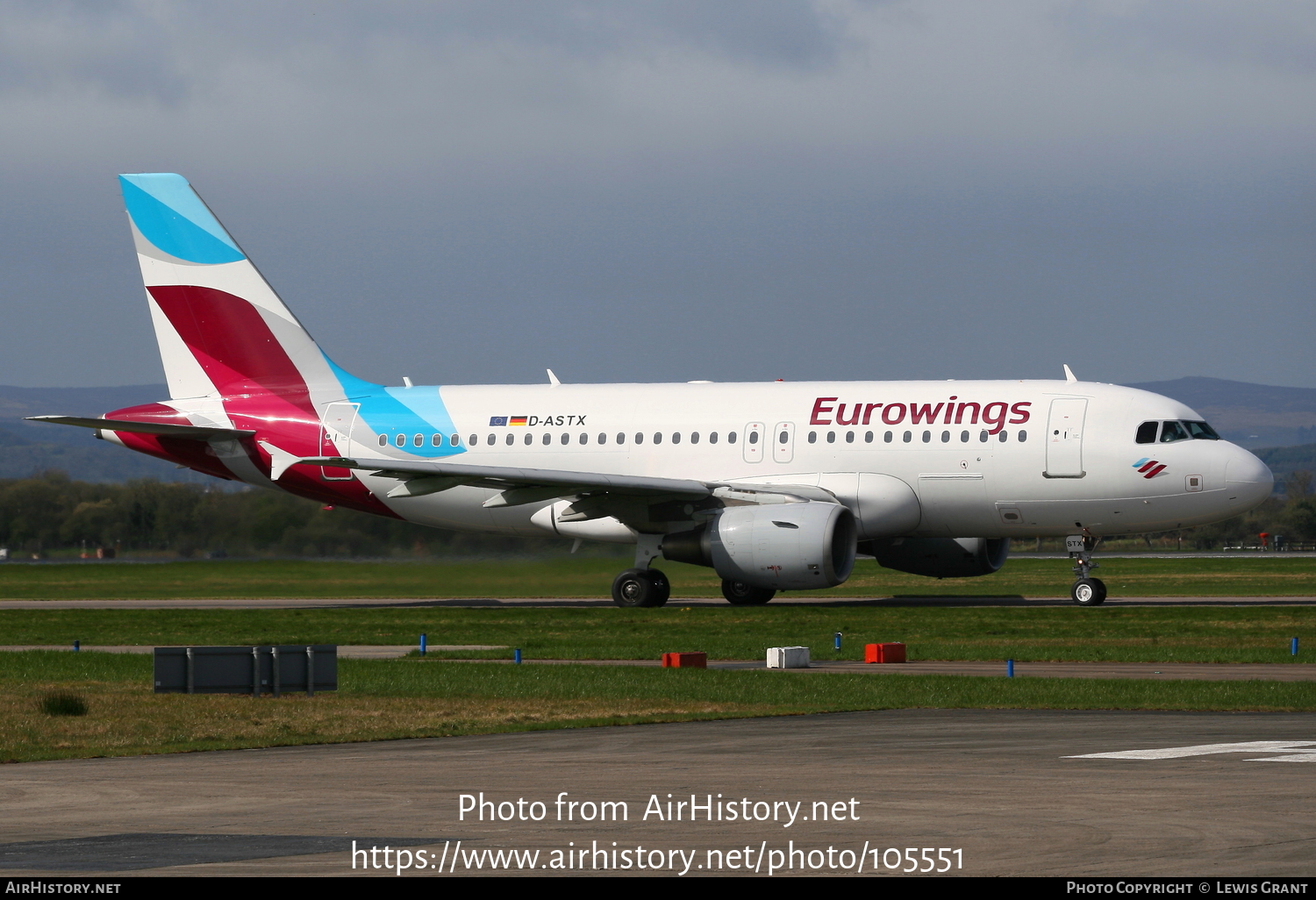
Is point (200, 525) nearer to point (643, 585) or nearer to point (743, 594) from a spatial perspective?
point (643, 585)

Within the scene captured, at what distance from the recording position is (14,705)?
20562mm

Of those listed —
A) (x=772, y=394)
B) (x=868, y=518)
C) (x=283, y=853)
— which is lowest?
(x=283, y=853)

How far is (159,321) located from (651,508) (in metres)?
14.2

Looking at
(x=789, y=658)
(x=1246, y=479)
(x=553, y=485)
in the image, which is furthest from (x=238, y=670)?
(x=1246, y=479)

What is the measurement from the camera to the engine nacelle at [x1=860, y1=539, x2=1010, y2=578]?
1630 inches

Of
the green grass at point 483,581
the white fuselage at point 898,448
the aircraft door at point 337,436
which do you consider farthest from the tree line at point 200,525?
the aircraft door at point 337,436

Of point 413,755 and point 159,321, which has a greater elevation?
point 159,321

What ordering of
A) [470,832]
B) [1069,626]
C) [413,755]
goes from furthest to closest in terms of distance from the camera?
[1069,626]
[413,755]
[470,832]

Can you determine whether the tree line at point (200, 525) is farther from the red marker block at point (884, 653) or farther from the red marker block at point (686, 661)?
the red marker block at point (686, 661)

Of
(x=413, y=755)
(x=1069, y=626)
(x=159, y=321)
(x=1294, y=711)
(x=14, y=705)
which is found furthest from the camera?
(x=159, y=321)

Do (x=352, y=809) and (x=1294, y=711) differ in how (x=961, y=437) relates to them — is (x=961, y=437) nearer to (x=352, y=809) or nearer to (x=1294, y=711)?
(x=1294, y=711)

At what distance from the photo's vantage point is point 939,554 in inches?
1642

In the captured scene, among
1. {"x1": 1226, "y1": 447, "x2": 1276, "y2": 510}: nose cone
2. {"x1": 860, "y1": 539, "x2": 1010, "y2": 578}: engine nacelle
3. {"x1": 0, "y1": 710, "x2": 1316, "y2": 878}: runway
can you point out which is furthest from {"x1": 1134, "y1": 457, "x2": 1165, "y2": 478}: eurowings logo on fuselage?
{"x1": 0, "y1": 710, "x2": 1316, "y2": 878}: runway

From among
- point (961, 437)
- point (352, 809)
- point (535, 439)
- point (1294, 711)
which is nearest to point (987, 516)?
point (961, 437)
